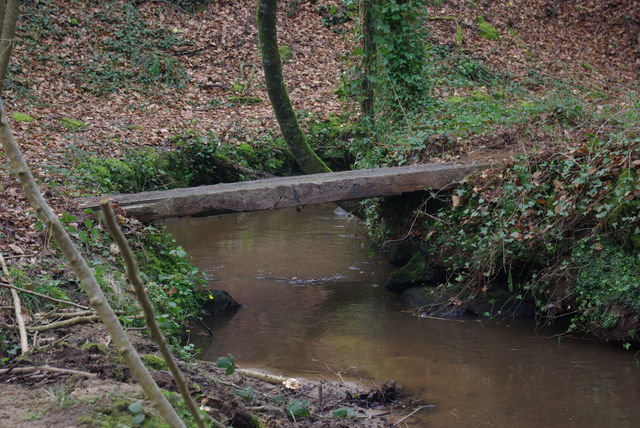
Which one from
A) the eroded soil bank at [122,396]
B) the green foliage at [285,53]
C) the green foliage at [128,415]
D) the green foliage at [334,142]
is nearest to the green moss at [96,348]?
the eroded soil bank at [122,396]

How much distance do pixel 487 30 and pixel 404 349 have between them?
12.1 meters

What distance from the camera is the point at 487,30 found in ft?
51.4

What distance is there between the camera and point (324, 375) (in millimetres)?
5055

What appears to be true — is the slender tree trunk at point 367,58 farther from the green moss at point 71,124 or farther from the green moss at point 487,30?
the green moss at point 487,30

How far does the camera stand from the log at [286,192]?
5.77m

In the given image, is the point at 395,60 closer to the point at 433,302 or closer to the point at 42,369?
the point at 433,302

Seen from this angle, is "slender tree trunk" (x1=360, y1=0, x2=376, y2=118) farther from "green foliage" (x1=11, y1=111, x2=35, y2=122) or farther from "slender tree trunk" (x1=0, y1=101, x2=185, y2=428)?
"slender tree trunk" (x1=0, y1=101, x2=185, y2=428)

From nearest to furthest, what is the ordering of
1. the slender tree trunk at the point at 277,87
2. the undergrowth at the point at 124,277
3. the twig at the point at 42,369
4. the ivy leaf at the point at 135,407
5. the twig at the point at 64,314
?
the ivy leaf at the point at 135,407 → the twig at the point at 42,369 → the twig at the point at 64,314 → the undergrowth at the point at 124,277 → the slender tree trunk at the point at 277,87

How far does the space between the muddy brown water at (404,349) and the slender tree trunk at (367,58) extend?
2393 mm

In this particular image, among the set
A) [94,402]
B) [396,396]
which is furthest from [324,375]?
[94,402]

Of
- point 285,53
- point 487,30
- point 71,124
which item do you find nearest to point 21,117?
point 71,124

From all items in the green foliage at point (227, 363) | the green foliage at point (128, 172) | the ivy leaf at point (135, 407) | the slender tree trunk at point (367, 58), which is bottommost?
the green foliage at point (227, 363)

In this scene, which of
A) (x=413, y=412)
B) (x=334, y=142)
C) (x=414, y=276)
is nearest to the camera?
(x=413, y=412)

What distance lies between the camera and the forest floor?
7340mm
